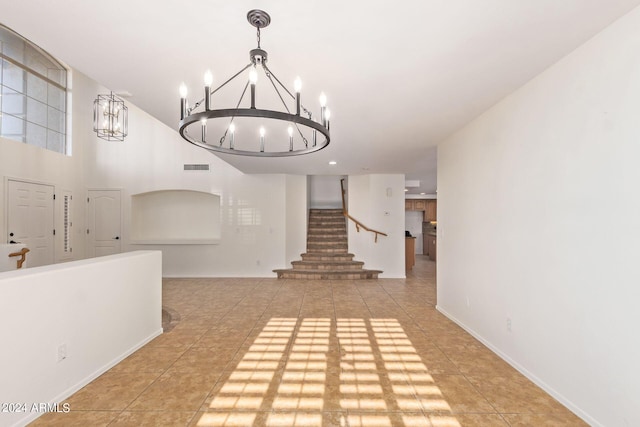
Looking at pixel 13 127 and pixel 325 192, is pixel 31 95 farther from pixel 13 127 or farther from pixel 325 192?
pixel 325 192

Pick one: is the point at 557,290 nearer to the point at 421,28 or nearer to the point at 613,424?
the point at 613,424

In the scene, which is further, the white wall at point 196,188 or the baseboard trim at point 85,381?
the white wall at point 196,188

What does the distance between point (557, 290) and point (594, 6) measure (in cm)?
187

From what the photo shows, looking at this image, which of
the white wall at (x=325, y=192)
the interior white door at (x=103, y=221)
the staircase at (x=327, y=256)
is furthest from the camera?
the white wall at (x=325, y=192)

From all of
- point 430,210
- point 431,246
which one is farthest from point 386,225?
point 430,210

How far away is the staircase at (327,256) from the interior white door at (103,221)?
411cm

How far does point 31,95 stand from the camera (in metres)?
6.04

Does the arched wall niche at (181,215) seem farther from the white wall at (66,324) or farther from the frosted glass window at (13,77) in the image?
the white wall at (66,324)

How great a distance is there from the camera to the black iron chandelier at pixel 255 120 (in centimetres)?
171

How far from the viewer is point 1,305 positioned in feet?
6.25

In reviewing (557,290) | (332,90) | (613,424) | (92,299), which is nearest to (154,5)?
(332,90)

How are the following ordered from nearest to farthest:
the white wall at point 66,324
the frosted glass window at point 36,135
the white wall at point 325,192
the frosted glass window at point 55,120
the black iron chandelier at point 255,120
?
the black iron chandelier at point 255,120 → the white wall at point 66,324 → the frosted glass window at point 36,135 → the frosted glass window at point 55,120 → the white wall at point 325,192

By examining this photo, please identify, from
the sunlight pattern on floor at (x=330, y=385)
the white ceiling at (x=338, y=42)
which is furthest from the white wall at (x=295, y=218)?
the white ceiling at (x=338, y=42)

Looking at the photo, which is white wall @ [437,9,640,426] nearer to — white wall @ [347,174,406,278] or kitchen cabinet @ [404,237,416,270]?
white wall @ [347,174,406,278]
